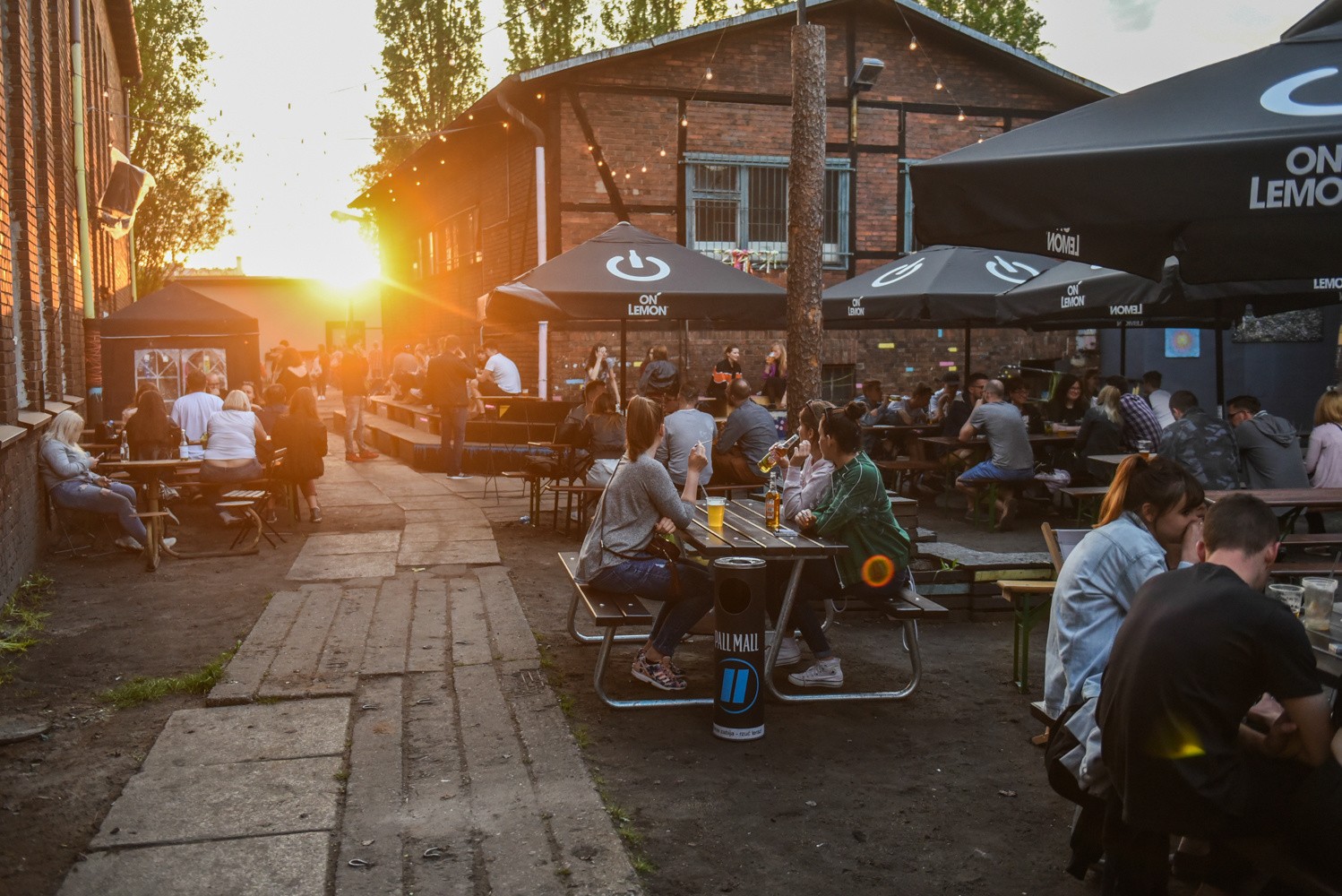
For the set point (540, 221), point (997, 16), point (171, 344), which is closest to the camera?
point (171, 344)

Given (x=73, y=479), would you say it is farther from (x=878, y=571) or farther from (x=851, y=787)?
(x=851, y=787)

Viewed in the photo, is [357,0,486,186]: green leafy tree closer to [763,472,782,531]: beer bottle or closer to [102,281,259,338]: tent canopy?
[102,281,259,338]: tent canopy

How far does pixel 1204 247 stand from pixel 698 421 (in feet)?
18.3

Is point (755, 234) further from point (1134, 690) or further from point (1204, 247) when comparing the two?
point (1134, 690)

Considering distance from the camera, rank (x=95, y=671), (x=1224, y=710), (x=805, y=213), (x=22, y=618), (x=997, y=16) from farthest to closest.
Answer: (x=997, y=16) → (x=805, y=213) → (x=22, y=618) → (x=95, y=671) → (x=1224, y=710)

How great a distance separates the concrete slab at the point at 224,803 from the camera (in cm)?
421

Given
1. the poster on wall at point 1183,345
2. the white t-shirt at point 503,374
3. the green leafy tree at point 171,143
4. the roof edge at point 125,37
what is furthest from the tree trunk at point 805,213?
the green leafy tree at point 171,143

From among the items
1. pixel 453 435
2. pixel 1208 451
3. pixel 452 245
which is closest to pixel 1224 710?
pixel 1208 451

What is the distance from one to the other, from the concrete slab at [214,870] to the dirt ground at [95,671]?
170mm

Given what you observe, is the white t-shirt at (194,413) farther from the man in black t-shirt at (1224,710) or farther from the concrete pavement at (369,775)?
the man in black t-shirt at (1224,710)

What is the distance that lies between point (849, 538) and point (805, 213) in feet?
13.4

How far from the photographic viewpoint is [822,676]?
6059 millimetres

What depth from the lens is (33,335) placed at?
33.8ft

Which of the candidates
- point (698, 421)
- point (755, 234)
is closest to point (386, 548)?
point (698, 421)
